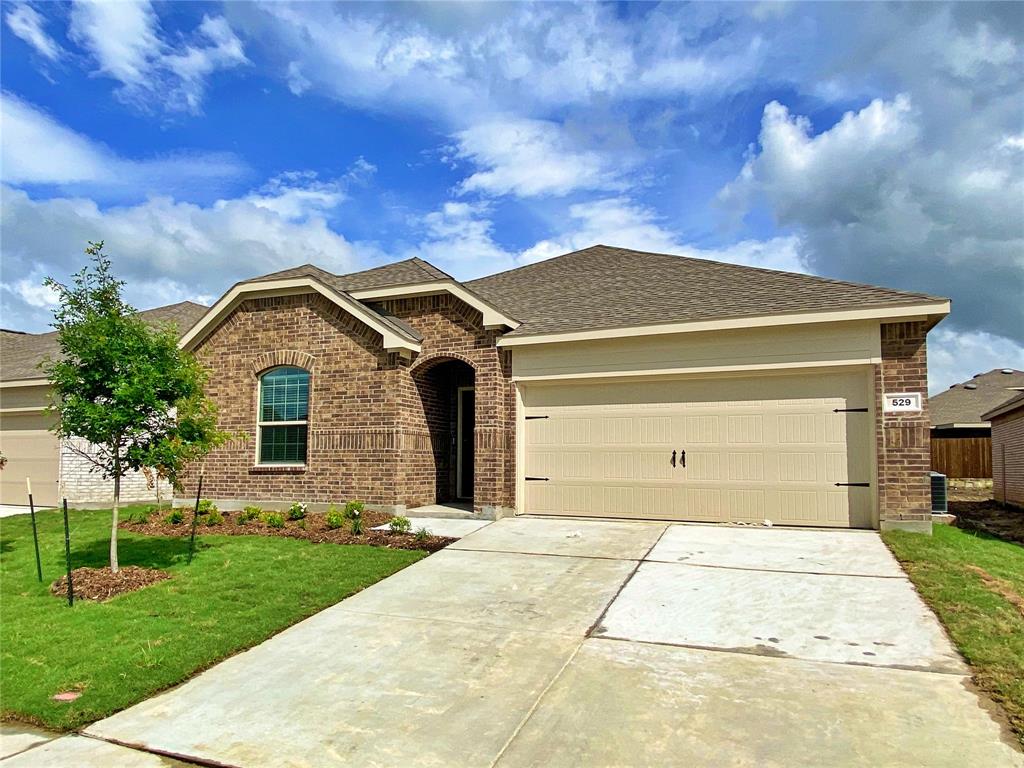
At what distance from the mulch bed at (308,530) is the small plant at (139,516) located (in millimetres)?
94

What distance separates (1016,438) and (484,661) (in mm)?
17357

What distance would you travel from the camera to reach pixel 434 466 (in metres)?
13.9

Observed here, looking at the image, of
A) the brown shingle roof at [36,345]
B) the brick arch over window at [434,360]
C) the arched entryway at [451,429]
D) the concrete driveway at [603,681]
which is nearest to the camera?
the concrete driveway at [603,681]

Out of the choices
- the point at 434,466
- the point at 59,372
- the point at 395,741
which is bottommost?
the point at 395,741

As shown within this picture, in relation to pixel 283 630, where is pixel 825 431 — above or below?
above

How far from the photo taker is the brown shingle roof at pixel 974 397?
2741 cm

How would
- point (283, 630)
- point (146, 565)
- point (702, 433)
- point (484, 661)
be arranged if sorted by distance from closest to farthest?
point (484, 661) < point (283, 630) < point (146, 565) < point (702, 433)

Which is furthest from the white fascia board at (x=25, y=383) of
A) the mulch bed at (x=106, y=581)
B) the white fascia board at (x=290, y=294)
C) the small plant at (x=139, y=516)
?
the mulch bed at (x=106, y=581)

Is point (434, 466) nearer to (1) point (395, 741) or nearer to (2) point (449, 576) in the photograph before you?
(2) point (449, 576)

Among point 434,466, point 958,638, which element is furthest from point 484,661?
point 434,466

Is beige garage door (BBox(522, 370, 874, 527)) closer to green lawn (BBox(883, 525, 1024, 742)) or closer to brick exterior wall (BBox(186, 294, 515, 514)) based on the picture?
brick exterior wall (BBox(186, 294, 515, 514))

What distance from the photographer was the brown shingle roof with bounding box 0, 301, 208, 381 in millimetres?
18500

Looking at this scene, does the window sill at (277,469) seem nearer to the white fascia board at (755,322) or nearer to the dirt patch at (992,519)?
Answer: the white fascia board at (755,322)

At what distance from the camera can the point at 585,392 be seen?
40.3ft
